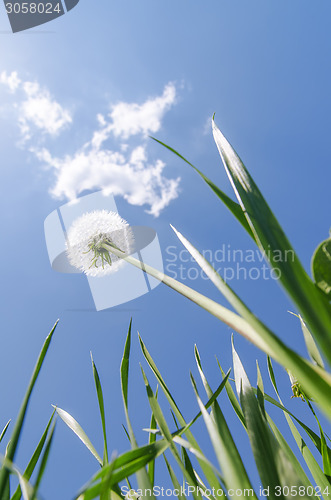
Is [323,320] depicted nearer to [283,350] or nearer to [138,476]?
[283,350]

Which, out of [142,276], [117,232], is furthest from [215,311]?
[142,276]

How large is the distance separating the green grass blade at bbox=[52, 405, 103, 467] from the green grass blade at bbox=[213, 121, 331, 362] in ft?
1.48

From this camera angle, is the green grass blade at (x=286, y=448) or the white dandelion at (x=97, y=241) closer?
the green grass blade at (x=286, y=448)

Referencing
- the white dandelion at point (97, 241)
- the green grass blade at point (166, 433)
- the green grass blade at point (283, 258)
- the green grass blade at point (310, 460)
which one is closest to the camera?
the green grass blade at point (283, 258)

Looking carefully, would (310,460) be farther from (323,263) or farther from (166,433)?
(323,263)

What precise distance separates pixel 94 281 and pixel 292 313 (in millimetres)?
555

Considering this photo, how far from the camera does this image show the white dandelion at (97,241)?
0.91 metres

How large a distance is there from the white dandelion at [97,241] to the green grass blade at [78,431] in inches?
15.3

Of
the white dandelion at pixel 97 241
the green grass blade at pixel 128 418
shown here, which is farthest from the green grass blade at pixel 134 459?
the white dandelion at pixel 97 241

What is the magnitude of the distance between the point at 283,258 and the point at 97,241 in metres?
0.73

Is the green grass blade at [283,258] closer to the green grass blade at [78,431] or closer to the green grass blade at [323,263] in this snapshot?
the green grass blade at [323,263]

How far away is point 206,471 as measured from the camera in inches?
14.9

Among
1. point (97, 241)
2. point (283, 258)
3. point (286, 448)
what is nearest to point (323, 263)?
point (283, 258)

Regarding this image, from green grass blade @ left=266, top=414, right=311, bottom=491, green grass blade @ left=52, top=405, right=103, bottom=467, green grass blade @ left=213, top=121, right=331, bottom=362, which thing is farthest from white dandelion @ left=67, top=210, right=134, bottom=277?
green grass blade @ left=213, top=121, right=331, bottom=362
